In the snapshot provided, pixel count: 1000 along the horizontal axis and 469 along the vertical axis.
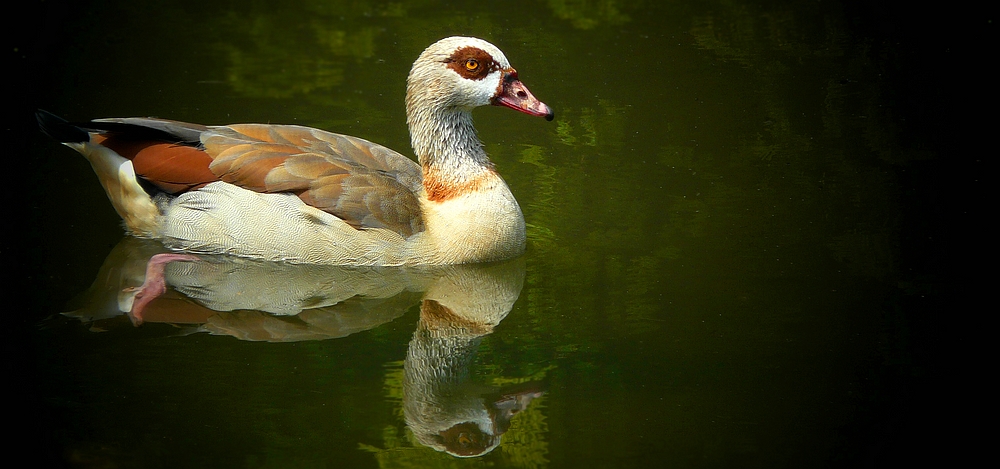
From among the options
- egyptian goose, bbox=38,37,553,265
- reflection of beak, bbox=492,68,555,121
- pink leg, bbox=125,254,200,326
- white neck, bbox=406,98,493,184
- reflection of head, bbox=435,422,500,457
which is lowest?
pink leg, bbox=125,254,200,326

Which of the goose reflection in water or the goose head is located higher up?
the goose head

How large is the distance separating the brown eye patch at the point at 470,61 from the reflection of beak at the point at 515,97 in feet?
0.61

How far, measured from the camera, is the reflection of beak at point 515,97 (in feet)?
26.1

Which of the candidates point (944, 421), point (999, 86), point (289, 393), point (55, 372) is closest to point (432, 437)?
point (289, 393)

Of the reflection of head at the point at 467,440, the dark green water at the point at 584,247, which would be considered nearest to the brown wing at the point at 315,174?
the dark green water at the point at 584,247

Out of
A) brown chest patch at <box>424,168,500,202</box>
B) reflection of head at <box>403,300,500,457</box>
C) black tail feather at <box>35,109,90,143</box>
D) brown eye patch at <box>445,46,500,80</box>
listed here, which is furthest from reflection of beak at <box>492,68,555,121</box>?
black tail feather at <box>35,109,90,143</box>

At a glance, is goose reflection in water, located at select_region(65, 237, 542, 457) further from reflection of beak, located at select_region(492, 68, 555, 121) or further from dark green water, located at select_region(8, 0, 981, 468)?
reflection of beak, located at select_region(492, 68, 555, 121)

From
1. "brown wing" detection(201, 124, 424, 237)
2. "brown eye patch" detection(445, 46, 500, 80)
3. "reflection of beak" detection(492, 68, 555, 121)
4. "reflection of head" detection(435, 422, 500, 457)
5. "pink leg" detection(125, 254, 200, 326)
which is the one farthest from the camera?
"reflection of beak" detection(492, 68, 555, 121)

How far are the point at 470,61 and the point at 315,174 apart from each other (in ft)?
4.50

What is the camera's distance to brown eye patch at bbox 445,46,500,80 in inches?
309

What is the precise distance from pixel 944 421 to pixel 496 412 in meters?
2.59

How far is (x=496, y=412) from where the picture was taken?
20.4ft

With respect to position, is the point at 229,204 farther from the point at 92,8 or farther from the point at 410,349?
the point at 92,8

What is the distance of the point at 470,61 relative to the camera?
7852 millimetres
